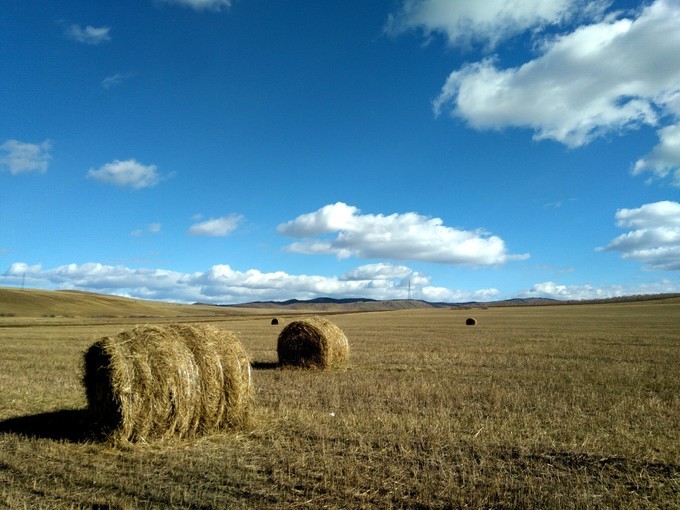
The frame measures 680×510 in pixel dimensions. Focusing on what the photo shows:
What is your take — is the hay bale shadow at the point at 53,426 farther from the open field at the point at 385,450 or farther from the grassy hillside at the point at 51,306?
the grassy hillside at the point at 51,306

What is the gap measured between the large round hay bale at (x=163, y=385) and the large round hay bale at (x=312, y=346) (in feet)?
23.5

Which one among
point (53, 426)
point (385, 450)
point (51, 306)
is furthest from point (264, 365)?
point (51, 306)

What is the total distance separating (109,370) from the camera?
798 cm

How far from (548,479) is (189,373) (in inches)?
218

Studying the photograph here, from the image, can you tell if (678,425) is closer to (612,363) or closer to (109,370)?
(612,363)

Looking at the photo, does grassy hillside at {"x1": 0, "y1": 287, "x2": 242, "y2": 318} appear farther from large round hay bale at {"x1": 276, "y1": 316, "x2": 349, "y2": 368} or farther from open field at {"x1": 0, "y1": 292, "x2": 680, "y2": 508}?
open field at {"x1": 0, "y1": 292, "x2": 680, "y2": 508}

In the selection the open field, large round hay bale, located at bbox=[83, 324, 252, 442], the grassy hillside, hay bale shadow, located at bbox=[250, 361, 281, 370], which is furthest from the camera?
the grassy hillside

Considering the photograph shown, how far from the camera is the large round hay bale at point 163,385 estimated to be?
7.88m

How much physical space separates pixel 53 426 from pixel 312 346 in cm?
857

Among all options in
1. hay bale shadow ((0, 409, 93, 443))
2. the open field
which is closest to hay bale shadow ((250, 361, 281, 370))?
the open field

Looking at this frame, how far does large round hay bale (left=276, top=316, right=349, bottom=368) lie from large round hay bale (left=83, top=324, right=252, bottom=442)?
23.5ft

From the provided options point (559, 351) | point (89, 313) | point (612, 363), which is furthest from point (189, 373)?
point (89, 313)

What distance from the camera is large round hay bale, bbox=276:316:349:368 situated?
16281 millimetres

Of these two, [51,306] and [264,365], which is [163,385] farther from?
[51,306]
